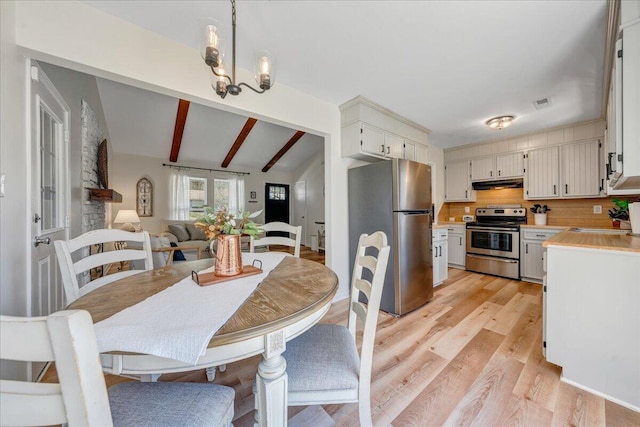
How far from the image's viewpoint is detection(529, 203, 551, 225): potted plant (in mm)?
3844

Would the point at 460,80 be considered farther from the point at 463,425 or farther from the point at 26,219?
the point at 26,219

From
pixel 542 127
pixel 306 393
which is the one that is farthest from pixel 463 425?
pixel 542 127

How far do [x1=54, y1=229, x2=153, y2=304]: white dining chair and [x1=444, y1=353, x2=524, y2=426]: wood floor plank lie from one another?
1971 millimetres

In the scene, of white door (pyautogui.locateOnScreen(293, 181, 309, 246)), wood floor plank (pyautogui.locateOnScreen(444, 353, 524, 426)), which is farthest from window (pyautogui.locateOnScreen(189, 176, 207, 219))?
wood floor plank (pyautogui.locateOnScreen(444, 353, 524, 426))

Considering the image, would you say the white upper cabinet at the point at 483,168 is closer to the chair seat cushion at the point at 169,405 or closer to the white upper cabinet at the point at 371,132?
the white upper cabinet at the point at 371,132

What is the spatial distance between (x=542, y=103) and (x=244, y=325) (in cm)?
384

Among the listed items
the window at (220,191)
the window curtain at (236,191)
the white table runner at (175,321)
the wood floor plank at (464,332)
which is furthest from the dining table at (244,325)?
the window curtain at (236,191)

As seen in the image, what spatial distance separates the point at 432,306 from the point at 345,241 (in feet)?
4.08

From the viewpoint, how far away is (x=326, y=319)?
99.0 inches

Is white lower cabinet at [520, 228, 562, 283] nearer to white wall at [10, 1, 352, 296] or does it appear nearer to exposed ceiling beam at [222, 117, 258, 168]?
white wall at [10, 1, 352, 296]

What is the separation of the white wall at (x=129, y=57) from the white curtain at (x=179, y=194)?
184 inches

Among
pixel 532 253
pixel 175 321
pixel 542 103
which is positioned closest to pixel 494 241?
pixel 532 253

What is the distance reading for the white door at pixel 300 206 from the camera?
299 inches

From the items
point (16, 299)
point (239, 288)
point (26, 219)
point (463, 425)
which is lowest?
point (463, 425)
